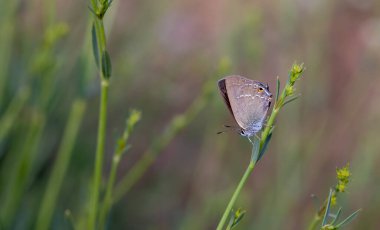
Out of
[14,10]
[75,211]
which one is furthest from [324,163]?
[14,10]

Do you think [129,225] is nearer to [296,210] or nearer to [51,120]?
[51,120]

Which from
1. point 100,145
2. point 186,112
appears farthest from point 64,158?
point 186,112

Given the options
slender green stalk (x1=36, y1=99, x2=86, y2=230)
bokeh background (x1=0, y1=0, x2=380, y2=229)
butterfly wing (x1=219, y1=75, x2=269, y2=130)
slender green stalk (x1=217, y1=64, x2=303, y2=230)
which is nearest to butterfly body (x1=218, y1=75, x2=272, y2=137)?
butterfly wing (x1=219, y1=75, x2=269, y2=130)

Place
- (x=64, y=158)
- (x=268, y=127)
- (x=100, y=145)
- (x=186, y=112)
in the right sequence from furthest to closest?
(x=186, y=112), (x=64, y=158), (x=100, y=145), (x=268, y=127)

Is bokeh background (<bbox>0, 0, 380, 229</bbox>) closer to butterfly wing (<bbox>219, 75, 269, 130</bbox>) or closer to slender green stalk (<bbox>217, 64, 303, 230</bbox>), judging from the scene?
butterfly wing (<bbox>219, 75, 269, 130</bbox>)

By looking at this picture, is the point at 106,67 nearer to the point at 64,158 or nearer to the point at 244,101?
the point at 244,101

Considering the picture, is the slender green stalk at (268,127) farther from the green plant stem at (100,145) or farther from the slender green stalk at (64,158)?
the slender green stalk at (64,158)
